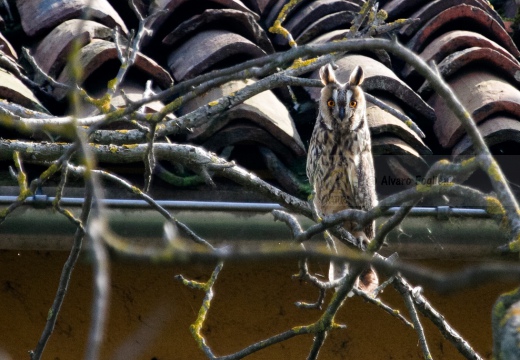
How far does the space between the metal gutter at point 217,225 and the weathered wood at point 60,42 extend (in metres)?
0.71

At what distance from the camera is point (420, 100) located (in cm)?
342

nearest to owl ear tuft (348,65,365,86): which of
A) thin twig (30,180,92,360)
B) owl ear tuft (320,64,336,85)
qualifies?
owl ear tuft (320,64,336,85)

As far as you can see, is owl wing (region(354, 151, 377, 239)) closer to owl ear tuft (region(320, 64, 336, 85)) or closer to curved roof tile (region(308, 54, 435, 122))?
owl ear tuft (region(320, 64, 336, 85))

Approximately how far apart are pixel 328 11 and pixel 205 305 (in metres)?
2.13

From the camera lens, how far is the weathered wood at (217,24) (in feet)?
11.8

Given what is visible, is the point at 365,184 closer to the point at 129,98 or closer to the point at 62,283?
the point at 129,98

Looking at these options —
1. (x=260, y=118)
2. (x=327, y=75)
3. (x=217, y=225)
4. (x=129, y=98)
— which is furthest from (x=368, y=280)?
(x=129, y=98)

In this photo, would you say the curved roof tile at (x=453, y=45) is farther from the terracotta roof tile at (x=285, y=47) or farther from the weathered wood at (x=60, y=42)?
the weathered wood at (x=60, y=42)

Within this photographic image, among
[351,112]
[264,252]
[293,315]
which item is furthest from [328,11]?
[264,252]

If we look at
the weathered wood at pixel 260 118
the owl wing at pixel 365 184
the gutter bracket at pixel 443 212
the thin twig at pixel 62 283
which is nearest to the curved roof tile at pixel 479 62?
the owl wing at pixel 365 184

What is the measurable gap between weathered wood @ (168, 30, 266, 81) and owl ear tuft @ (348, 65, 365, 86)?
376 millimetres

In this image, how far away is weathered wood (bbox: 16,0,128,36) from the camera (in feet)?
11.7

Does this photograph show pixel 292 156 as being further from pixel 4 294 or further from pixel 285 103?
pixel 4 294

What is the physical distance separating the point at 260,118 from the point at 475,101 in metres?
0.85
